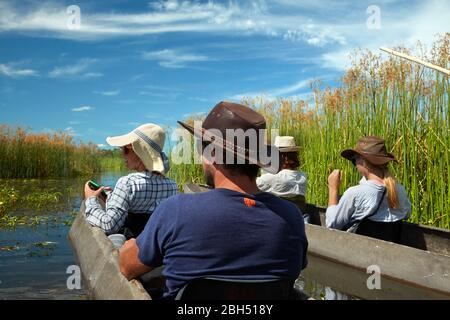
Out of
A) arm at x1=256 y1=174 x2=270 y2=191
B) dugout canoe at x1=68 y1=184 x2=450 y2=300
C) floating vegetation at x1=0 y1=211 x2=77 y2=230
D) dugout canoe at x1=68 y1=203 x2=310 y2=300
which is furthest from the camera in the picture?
floating vegetation at x1=0 y1=211 x2=77 y2=230

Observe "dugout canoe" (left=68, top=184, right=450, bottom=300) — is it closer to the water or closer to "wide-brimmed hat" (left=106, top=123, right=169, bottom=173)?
the water

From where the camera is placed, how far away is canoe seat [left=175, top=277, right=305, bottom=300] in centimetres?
206

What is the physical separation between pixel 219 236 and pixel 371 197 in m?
3.11

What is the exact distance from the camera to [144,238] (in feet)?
7.04

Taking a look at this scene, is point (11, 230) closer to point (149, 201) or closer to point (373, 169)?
point (149, 201)

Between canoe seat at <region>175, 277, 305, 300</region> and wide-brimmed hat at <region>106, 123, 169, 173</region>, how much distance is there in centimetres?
169

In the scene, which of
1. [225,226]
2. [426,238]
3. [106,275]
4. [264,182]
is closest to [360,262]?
[426,238]

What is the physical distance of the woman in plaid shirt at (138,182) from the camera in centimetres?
367

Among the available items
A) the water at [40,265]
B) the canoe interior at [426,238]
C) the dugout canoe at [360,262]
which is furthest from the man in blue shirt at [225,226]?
the canoe interior at [426,238]

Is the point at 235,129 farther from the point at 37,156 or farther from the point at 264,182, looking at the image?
the point at 37,156

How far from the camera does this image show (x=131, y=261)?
90.4 inches

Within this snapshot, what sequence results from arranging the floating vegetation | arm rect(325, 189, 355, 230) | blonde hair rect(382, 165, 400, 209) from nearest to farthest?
blonde hair rect(382, 165, 400, 209)
arm rect(325, 189, 355, 230)
the floating vegetation

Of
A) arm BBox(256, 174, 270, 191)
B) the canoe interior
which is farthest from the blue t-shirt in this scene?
arm BBox(256, 174, 270, 191)
